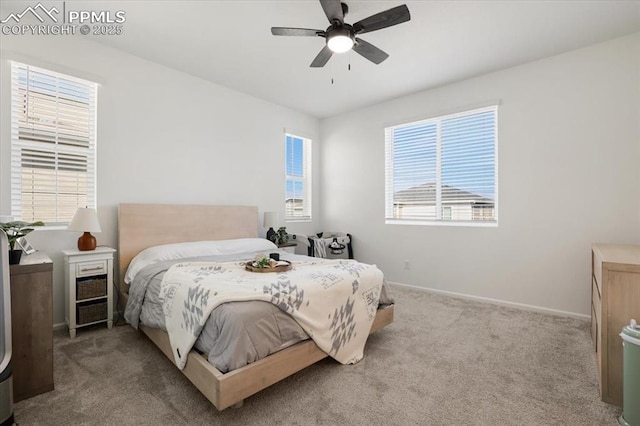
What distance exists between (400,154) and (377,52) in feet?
7.29

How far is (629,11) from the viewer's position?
99.0 inches

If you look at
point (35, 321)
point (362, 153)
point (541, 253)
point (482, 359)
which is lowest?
point (482, 359)

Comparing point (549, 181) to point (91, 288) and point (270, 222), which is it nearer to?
point (270, 222)

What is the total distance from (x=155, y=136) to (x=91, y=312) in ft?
6.40

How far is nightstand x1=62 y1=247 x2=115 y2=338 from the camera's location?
103 inches

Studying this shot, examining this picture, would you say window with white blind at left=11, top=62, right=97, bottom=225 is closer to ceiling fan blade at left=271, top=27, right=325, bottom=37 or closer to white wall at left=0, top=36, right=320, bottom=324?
white wall at left=0, top=36, right=320, bottom=324

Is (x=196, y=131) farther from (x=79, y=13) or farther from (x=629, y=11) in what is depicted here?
(x=629, y=11)

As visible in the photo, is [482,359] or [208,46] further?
[208,46]

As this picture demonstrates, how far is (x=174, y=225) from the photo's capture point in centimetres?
347

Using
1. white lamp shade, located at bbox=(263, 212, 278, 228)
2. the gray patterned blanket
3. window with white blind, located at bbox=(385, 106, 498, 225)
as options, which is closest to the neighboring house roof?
window with white blind, located at bbox=(385, 106, 498, 225)

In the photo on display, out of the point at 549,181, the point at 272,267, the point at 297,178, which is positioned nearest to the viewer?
the point at 272,267

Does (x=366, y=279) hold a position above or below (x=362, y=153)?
below

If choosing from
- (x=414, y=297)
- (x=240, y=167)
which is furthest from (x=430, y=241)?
(x=240, y=167)

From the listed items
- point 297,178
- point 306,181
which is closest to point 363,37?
point 297,178
